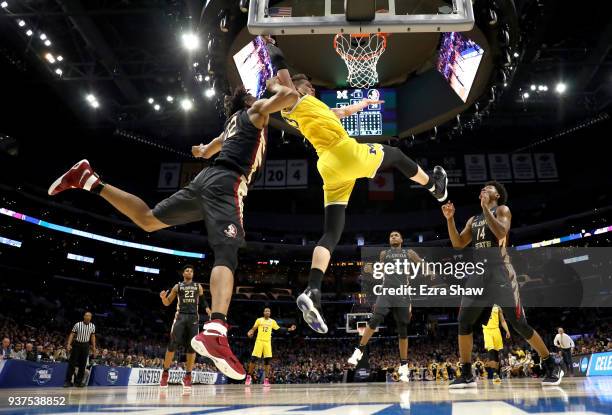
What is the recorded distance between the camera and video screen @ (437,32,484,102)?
10680 millimetres

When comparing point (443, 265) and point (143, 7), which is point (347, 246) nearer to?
point (443, 265)

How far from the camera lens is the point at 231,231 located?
360cm

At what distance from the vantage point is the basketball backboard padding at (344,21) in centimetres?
550

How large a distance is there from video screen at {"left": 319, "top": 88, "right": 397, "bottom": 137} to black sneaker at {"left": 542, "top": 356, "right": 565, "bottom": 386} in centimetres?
719

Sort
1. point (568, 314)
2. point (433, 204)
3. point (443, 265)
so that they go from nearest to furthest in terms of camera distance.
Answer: point (568, 314), point (443, 265), point (433, 204)

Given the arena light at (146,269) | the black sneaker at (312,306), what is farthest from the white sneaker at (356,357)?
the arena light at (146,269)

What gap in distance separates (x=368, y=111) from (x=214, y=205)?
9.03 meters

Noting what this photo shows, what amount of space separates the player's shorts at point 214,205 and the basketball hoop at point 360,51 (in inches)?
308

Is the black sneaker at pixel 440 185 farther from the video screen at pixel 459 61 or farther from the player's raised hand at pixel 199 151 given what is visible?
the video screen at pixel 459 61

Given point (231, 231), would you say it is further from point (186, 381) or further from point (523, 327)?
point (186, 381)

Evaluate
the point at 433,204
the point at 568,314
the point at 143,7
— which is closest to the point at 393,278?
the point at 143,7

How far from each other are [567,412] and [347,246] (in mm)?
33496

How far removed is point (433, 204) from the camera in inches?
1389

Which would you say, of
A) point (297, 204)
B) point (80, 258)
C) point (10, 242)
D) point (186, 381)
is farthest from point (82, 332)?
point (297, 204)
